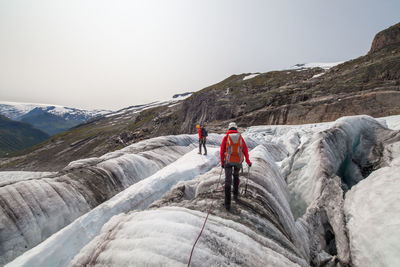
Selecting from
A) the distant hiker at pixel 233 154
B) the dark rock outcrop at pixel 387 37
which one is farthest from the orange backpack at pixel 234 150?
the dark rock outcrop at pixel 387 37

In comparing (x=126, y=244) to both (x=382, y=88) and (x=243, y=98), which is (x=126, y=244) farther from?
(x=243, y=98)

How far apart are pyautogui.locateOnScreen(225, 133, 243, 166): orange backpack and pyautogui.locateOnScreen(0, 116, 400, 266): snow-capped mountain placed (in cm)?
105

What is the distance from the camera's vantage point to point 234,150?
187 inches

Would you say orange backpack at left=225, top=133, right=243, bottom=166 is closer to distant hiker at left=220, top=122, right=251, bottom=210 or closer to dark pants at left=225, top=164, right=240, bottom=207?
distant hiker at left=220, top=122, right=251, bottom=210

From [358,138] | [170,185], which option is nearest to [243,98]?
[358,138]

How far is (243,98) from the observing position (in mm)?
46344

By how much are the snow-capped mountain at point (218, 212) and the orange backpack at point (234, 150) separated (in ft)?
3.44

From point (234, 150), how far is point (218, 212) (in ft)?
4.99

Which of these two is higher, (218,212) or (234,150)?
(234,150)

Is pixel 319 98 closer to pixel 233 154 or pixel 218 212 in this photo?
pixel 233 154

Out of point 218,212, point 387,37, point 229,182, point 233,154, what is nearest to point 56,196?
point 218,212

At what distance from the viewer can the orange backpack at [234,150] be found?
473 centimetres

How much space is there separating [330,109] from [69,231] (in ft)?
116

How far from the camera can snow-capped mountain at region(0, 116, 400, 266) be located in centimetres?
308
